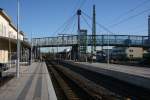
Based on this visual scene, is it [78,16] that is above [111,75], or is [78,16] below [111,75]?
above

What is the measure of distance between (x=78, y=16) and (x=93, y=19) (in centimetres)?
558

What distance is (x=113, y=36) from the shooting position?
136m

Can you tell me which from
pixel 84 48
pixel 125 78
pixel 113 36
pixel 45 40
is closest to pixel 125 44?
pixel 113 36

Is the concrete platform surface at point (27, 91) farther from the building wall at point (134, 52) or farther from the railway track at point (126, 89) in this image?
the building wall at point (134, 52)

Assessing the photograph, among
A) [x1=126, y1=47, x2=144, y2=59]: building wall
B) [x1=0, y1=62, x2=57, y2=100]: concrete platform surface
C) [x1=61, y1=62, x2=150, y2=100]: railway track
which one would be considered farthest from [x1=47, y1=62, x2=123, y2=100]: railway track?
[x1=126, y1=47, x2=144, y2=59]: building wall

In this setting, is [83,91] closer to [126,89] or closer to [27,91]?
[126,89]

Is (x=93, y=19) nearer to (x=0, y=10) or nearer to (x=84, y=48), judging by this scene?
(x=84, y=48)

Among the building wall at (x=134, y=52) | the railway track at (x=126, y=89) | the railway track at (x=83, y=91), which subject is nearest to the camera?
the railway track at (x=83, y=91)

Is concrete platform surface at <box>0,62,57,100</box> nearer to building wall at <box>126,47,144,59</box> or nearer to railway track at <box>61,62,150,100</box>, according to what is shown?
railway track at <box>61,62,150,100</box>

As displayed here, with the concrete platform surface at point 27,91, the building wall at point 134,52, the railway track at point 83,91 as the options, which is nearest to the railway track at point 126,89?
the railway track at point 83,91

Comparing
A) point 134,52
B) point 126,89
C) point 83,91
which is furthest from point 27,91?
point 134,52

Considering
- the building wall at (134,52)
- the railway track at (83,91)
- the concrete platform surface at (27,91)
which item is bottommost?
the railway track at (83,91)

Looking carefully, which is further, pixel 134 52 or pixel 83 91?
pixel 134 52

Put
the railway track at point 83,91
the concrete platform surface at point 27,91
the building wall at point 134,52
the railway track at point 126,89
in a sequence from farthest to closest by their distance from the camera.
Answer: the building wall at point 134,52 < the railway track at point 126,89 < the railway track at point 83,91 < the concrete platform surface at point 27,91
